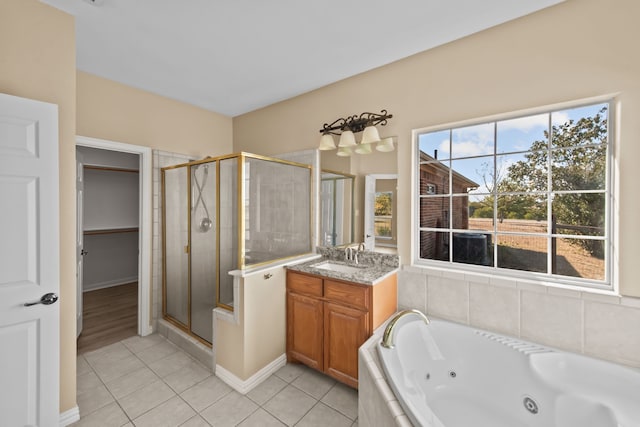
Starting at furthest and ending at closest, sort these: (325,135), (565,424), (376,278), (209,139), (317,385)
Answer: (209,139) → (325,135) → (317,385) → (376,278) → (565,424)

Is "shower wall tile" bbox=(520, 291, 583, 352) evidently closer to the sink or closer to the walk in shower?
the sink

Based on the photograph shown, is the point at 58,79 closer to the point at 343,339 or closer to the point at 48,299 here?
the point at 48,299

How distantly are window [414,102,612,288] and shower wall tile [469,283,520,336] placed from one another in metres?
0.18

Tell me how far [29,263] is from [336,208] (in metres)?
2.22

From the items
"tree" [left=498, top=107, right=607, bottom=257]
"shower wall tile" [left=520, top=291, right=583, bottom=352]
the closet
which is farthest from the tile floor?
"tree" [left=498, top=107, right=607, bottom=257]

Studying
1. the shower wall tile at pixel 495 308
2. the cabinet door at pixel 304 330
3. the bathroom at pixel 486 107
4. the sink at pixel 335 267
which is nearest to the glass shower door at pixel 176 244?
the bathroom at pixel 486 107

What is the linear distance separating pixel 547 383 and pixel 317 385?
1.51 m

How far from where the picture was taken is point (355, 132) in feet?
8.42

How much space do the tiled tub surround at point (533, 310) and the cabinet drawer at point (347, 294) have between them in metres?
0.51

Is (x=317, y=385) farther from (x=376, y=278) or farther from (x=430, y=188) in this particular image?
(x=430, y=188)

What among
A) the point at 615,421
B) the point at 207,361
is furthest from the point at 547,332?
the point at 207,361

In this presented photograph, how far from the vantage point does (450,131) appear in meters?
2.18

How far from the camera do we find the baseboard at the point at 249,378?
2088mm

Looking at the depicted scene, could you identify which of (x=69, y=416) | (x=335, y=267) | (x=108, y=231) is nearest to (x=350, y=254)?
(x=335, y=267)
